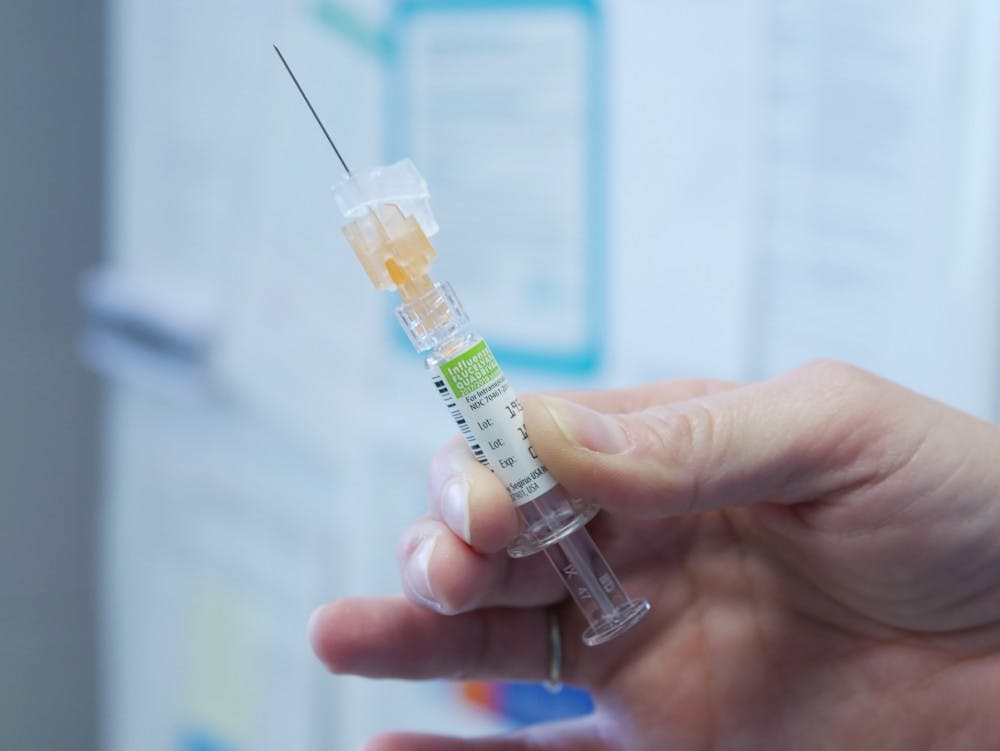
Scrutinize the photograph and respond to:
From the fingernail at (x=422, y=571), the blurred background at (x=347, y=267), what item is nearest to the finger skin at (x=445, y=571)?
the fingernail at (x=422, y=571)

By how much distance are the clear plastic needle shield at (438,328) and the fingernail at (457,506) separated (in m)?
0.02

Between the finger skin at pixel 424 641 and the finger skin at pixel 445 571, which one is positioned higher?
the finger skin at pixel 445 571

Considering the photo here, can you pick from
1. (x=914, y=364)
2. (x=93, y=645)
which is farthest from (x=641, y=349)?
(x=93, y=645)

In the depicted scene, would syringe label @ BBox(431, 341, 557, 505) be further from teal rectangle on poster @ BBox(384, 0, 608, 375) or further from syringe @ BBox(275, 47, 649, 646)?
teal rectangle on poster @ BBox(384, 0, 608, 375)

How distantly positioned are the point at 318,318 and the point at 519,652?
70 cm

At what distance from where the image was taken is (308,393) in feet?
4.49

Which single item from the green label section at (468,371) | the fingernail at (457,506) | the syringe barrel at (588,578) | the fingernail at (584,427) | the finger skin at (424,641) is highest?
the green label section at (468,371)

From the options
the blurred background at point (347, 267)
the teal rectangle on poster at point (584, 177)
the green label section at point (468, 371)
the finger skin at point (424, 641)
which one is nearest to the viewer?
the green label section at point (468, 371)

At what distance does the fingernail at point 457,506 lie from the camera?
591 millimetres

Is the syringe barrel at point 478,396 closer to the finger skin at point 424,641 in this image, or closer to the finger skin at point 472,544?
the finger skin at point 472,544

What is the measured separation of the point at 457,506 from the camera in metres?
0.60

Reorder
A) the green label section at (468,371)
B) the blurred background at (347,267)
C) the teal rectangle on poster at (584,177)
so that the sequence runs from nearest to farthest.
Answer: the green label section at (468,371) < the blurred background at (347,267) < the teal rectangle on poster at (584,177)

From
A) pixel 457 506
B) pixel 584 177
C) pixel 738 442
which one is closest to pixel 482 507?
pixel 457 506

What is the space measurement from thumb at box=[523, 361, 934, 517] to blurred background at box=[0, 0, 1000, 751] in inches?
10.1
